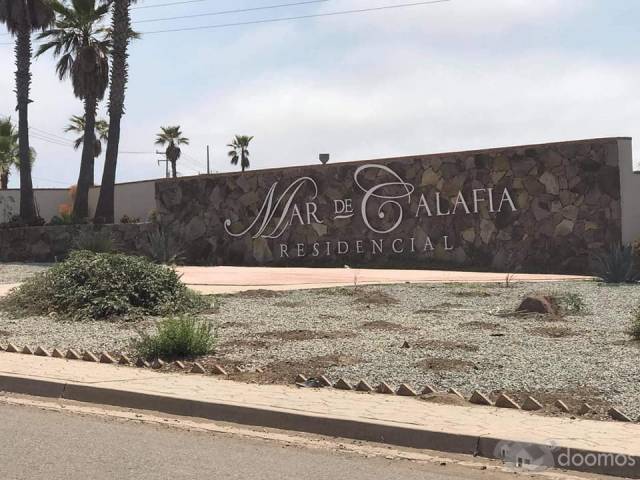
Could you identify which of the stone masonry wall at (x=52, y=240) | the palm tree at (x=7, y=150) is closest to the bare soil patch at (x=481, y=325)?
the stone masonry wall at (x=52, y=240)

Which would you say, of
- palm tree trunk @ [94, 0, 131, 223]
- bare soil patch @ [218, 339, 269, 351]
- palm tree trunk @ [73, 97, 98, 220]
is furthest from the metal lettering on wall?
bare soil patch @ [218, 339, 269, 351]

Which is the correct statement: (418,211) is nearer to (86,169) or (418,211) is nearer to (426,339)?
(426,339)

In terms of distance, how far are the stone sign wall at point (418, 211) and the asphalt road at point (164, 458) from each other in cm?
1781

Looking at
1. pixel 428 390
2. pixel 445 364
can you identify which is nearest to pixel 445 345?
pixel 445 364

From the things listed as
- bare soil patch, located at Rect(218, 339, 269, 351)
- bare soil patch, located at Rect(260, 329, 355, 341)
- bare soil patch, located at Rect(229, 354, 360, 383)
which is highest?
bare soil patch, located at Rect(260, 329, 355, 341)

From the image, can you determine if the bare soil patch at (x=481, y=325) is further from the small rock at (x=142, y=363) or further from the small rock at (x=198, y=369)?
the small rock at (x=142, y=363)

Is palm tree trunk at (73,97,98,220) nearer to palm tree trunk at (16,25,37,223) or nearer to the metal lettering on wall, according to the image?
palm tree trunk at (16,25,37,223)

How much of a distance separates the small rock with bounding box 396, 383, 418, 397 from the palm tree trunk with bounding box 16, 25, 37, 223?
31252 mm

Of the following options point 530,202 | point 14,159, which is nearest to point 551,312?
point 530,202

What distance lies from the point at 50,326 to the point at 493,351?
734cm

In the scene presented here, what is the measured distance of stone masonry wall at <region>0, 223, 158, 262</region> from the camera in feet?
97.5

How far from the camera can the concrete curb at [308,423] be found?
616cm

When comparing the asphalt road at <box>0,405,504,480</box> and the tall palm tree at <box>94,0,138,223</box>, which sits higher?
the tall palm tree at <box>94,0,138,223</box>

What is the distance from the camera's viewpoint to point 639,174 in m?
22.6
